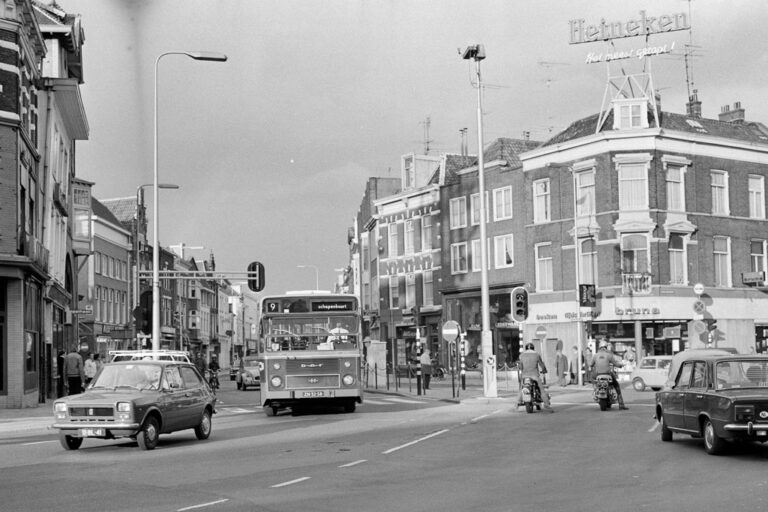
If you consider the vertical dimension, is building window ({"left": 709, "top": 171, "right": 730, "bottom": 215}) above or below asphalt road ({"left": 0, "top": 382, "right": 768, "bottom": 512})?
above

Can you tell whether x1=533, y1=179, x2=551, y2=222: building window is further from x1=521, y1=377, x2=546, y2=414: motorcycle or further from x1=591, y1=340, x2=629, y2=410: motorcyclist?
x1=521, y1=377, x2=546, y2=414: motorcycle

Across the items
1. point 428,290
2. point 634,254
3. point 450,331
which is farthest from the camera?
point 428,290

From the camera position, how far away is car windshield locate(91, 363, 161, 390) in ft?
58.9

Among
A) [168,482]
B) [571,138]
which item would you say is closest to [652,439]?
[168,482]

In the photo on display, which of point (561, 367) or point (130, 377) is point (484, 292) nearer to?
point (561, 367)

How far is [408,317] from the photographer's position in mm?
64188

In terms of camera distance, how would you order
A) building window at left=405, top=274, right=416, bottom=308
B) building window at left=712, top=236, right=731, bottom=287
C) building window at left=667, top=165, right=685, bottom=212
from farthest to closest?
building window at left=405, top=274, right=416, bottom=308, building window at left=712, top=236, right=731, bottom=287, building window at left=667, top=165, right=685, bottom=212

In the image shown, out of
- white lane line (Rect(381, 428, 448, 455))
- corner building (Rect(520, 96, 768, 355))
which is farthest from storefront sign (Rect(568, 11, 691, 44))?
white lane line (Rect(381, 428, 448, 455))

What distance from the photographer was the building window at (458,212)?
5828cm

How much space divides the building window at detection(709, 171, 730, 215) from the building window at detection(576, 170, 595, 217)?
641 centimetres

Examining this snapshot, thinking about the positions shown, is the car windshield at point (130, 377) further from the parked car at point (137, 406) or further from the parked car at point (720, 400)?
the parked car at point (720, 400)

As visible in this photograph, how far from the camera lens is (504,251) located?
55.0 m

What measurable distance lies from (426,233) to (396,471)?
160ft

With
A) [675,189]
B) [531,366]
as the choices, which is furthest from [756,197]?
[531,366]
